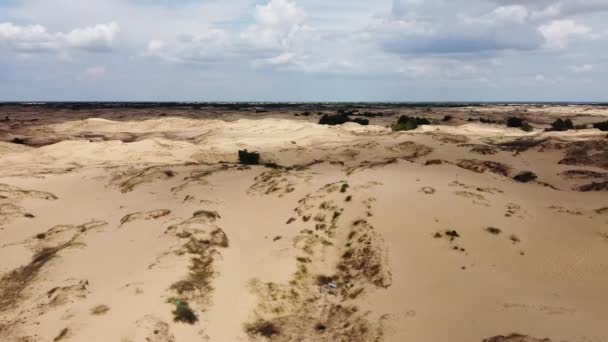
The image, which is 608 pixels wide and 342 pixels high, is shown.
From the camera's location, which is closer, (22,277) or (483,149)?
(22,277)

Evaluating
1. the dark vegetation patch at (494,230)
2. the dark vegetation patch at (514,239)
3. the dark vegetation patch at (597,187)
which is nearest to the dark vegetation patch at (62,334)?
the dark vegetation patch at (494,230)

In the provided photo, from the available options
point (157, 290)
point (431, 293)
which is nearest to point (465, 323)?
point (431, 293)

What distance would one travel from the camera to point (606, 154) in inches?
1053

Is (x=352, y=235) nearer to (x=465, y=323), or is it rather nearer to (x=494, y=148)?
(x=465, y=323)

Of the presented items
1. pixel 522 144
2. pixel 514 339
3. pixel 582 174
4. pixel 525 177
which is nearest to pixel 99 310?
pixel 514 339

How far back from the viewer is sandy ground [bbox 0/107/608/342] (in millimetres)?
10430

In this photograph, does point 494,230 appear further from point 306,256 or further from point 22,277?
point 22,277

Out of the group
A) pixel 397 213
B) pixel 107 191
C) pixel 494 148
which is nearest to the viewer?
pixel 397 213

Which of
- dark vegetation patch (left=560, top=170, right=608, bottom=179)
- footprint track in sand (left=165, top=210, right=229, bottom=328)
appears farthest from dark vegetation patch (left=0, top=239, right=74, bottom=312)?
dark vegetation patch (left=560, top=170, right=608, bottom=179)

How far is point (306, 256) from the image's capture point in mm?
13891

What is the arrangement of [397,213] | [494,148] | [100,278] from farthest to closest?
1. [494,148]
2. [397,213]
3. [100,278]

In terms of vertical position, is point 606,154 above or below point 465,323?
above

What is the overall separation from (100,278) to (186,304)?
2862 mm

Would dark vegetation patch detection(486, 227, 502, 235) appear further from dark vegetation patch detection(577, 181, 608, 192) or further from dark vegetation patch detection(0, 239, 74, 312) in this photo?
dark vegetation patch detection(0, 239, 74, 312)
